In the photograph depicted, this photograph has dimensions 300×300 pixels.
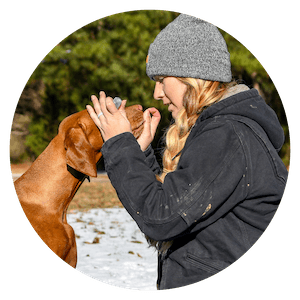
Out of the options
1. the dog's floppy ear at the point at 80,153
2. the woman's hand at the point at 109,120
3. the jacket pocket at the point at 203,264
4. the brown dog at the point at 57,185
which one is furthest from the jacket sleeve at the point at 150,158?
the jacket pocket at the point at 203,264

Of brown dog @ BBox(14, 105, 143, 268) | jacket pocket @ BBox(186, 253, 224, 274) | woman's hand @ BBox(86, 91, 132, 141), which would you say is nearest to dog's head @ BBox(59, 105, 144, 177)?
brown dog @ BBox(14, 105, 143, 268)

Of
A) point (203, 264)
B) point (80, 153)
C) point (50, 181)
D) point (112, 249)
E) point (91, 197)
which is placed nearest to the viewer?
point (203, 264)

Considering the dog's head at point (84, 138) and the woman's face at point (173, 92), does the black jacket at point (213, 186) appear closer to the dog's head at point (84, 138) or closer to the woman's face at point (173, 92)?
the woman's face at point (173, 92)

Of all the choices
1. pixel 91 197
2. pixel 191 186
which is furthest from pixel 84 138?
pixel 91 197

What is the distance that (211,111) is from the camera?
5.89 ft

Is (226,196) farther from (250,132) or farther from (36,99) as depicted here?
(36,99)

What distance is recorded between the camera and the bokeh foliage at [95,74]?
9.72ft

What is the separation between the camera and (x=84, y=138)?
2.57 meters

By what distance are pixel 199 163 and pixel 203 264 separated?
742 millimetres

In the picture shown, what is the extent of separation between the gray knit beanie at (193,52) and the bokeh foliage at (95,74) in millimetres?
881

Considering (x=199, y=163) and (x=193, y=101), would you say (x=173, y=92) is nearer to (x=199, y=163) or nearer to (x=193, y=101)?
(x=193, y=101)

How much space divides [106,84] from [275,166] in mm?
2014

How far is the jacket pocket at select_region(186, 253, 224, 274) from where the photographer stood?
191 centimetres

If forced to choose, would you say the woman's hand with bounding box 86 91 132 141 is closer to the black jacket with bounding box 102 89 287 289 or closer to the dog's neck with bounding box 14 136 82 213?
the black jacket with bounding box 102 89 287 289
